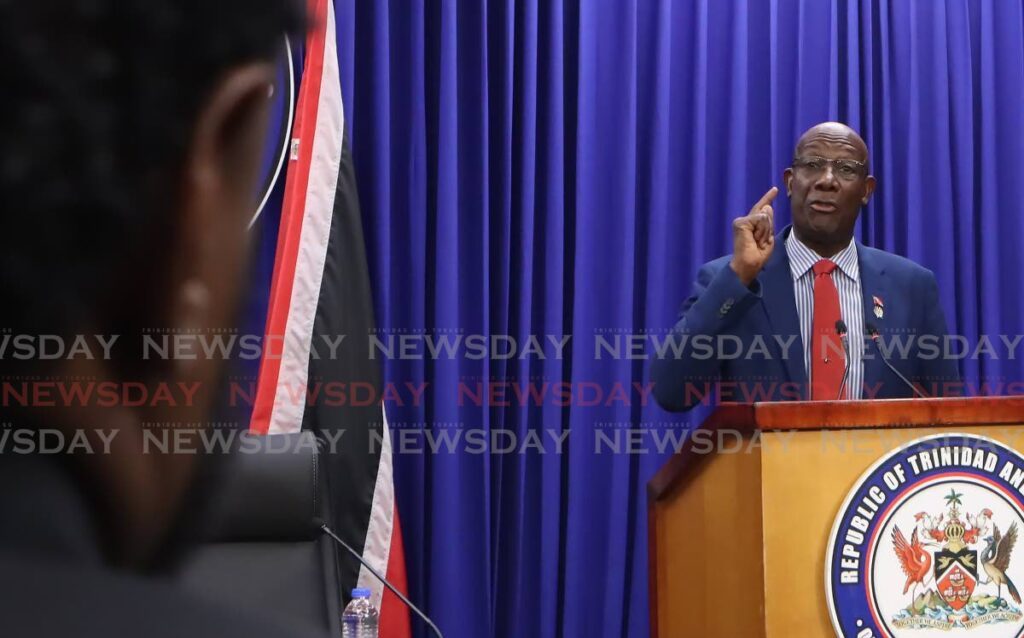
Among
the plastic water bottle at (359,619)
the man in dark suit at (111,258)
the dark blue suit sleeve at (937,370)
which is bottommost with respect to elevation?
the plastic water bottle at (359,619)

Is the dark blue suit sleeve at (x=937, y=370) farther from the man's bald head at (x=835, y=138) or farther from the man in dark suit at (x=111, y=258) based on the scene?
the man in dark suit at (x=111, y=258)

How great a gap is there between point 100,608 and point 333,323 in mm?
2955

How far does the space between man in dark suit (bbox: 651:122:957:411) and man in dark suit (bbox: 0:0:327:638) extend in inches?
100

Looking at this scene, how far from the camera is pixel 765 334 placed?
312 cm

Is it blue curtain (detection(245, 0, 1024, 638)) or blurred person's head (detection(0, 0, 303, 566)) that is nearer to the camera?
blurred person's head (detection(0, 0, 303, 566))

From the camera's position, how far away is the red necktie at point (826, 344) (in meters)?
3.07

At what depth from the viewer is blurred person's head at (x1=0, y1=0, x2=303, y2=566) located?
36 centimetres

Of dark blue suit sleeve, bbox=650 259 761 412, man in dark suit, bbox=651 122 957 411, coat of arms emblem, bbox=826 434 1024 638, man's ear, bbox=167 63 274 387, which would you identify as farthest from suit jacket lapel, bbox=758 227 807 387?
man's ear, bbox=167 63 274 387

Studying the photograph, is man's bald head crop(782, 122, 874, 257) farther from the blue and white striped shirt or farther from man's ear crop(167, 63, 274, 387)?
man's ear crop(167, 63, 274, 387)

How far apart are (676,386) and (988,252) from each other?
1877 mm

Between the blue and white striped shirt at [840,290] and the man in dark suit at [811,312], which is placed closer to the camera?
the man in dark suit at [811,312]

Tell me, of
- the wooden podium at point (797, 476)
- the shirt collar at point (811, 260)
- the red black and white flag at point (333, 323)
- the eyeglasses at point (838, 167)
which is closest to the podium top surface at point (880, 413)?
the wooden podium at point (797, 476)

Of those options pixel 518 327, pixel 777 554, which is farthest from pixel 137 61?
pixel 518 327

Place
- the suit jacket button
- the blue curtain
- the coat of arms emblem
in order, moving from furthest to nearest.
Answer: the blue curtain → the suit jacket button → the coat of arms emblem
